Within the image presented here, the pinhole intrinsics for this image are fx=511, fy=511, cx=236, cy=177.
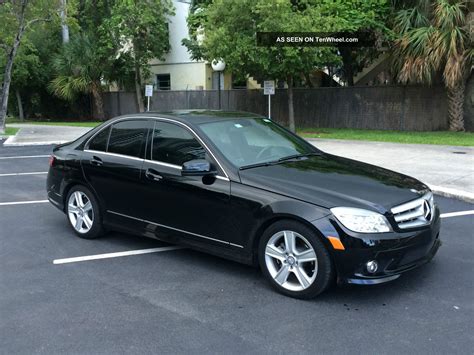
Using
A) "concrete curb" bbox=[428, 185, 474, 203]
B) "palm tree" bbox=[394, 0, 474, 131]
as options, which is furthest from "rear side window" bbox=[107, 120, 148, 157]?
"palm tree" bbox=[394, 0, 474, 131]

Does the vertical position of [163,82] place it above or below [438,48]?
below

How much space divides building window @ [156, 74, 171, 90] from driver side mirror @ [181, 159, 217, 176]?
26.5m

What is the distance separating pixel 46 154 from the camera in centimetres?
1463

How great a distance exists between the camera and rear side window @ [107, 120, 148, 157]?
5556 mm

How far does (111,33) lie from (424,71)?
16.3 metres

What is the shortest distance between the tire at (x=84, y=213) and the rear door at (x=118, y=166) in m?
0.15

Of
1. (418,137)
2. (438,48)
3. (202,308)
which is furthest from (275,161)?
(438,48)

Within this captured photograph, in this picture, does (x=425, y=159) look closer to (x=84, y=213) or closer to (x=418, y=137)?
(x=418, y=137)

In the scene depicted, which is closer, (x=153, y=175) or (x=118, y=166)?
(x=153, y=175)

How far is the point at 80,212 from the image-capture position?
6.08 metres

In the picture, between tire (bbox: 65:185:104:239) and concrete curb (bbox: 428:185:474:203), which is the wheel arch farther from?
concrete curb (bbox: 428:185:474:203)

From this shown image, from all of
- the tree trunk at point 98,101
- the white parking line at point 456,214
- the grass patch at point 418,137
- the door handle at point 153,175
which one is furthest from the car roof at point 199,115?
the tree trunk at point 98,101

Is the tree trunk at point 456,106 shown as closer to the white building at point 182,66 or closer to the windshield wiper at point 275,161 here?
the white building at point 182,66

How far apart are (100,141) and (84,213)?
2.86ft
